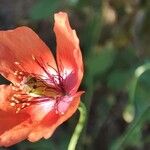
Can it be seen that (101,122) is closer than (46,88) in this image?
No

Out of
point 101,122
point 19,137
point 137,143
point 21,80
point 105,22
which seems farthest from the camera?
point 105,22

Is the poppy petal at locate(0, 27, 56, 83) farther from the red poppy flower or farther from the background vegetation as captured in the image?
the background vegetation

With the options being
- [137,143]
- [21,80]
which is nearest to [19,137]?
[21,80]

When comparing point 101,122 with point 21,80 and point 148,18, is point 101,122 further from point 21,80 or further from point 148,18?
point 21,80

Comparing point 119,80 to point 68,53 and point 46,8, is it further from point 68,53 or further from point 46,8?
point 68,53

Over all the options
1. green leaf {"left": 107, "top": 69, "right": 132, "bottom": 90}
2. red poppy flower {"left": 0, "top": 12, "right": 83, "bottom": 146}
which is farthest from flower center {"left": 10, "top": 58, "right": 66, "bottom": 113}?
green leaf {"left": 107, "top": 69, "right": 132, "bottom": 90}

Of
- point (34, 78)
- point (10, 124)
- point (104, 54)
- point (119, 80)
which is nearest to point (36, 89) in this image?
point (34, 78)
